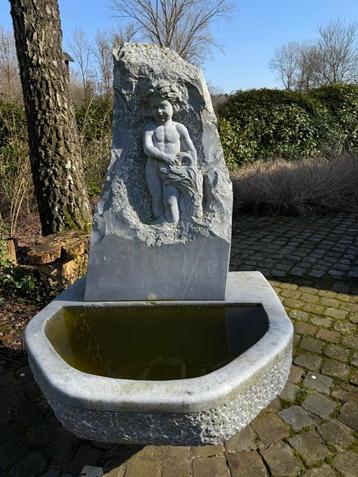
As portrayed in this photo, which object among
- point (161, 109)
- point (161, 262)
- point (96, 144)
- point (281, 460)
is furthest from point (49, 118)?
point (281, 460)

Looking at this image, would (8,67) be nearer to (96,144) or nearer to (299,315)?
(96,144)

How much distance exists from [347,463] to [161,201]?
178cm

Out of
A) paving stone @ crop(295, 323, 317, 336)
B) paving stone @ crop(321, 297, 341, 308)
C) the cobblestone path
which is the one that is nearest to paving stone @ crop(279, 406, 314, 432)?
the cobblestone path

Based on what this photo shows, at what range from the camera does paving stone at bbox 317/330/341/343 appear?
9.86 ft

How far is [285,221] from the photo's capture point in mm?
6723

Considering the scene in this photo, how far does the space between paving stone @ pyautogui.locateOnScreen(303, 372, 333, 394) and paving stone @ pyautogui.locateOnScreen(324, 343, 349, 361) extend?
0.95ft

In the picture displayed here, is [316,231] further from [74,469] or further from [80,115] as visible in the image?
[80,115]

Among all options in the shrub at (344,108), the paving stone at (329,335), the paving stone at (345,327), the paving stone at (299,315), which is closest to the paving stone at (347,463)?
the paving stone at (329,335)

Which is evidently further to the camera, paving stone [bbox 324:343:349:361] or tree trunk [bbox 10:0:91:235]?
tree trunk [bbox 10:0:91:235]

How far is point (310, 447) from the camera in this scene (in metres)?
1.99

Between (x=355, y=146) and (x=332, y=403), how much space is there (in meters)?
10.1

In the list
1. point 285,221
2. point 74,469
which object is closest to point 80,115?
point 285,221

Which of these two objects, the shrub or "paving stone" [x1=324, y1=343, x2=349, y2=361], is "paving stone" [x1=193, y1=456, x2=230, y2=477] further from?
the shrub

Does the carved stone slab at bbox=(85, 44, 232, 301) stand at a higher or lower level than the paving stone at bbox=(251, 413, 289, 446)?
higher
